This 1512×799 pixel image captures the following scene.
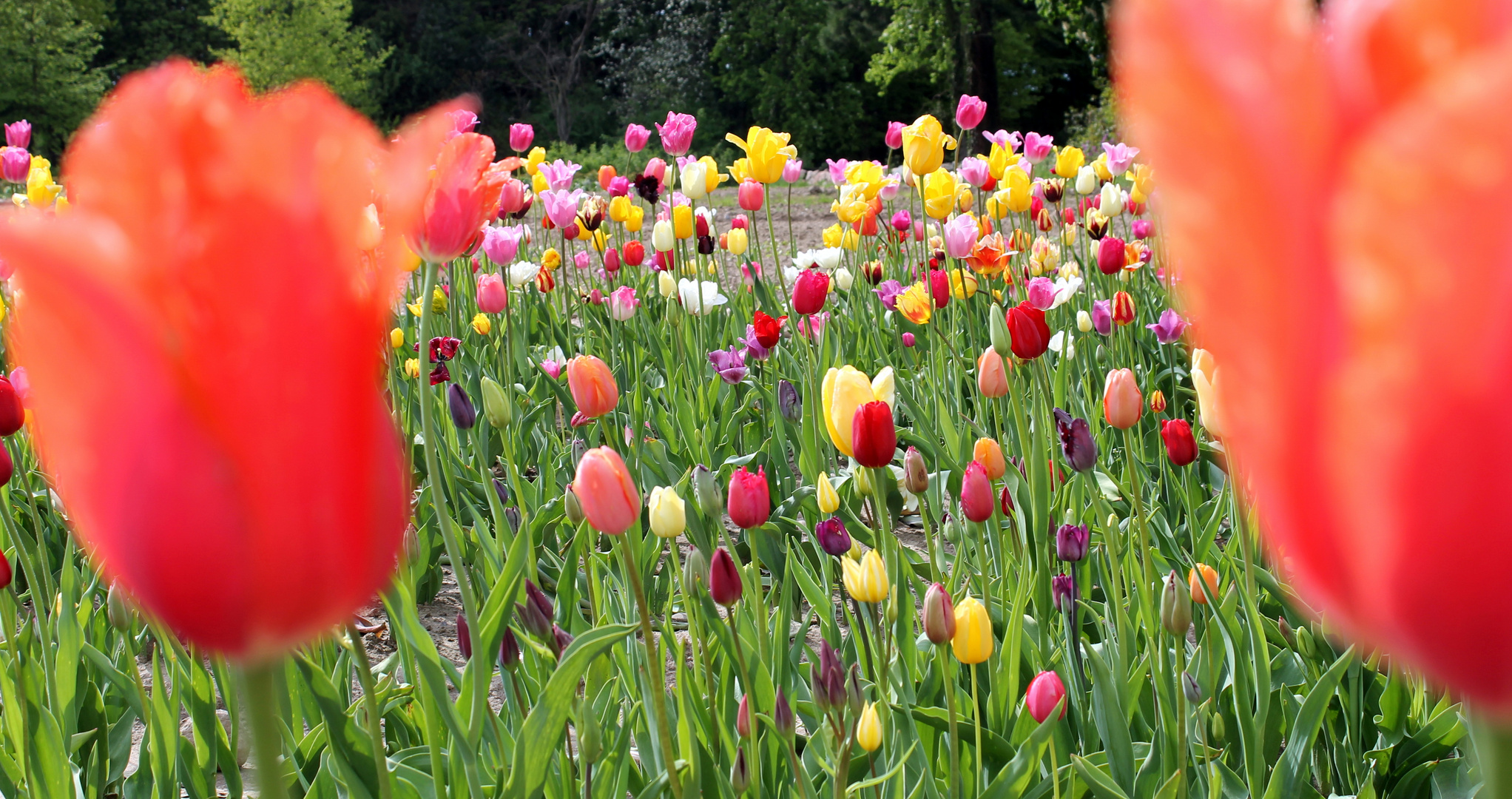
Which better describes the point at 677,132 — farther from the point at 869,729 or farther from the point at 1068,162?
the point at 869,729

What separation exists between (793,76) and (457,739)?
2720 centimetres

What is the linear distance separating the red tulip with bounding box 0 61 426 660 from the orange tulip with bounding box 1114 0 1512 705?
0.21 metres

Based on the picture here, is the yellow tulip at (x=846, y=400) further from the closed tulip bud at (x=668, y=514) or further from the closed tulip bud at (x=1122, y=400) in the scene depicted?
the closed tulip bud at (x=1122, y=400)

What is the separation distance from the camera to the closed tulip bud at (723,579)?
1267 mm

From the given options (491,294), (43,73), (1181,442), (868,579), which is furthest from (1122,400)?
(43,73)

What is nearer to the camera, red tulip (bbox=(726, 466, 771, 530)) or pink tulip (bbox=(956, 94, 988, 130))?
red tulip (bbox=(726, 466, 771, 530))

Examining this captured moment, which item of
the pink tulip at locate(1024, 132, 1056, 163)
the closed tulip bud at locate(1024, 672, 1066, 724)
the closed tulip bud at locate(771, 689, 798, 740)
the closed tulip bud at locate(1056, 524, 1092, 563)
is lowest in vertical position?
the closed tulip bud at locate(1024, 672, 1066, 724)

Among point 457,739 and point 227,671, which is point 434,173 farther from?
point 227,671

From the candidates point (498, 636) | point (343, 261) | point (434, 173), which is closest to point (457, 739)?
point (498, 636)

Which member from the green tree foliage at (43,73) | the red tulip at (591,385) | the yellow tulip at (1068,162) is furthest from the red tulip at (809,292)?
the green tree foliage at (43,73)

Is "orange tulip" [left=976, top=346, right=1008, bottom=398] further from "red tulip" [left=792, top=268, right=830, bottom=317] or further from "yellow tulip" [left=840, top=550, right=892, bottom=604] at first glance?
"yellow tulip" [left=840, top=550, right=892, bottom=604]

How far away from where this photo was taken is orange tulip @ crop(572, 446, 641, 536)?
3.67 feet

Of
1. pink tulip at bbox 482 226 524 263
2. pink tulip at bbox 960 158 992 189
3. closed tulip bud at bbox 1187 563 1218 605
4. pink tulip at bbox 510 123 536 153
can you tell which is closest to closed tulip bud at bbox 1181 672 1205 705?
closed tulip bud at bbox 1187 563 1218 605

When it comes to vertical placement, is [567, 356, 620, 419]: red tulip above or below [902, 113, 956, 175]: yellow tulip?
below
